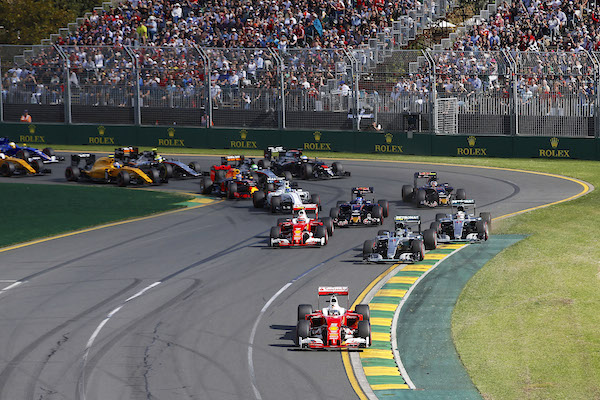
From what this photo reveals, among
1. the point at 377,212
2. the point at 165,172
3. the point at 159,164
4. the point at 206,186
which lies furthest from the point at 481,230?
the point at 159,164

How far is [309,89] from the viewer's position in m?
48.8

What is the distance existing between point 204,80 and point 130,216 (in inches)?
753

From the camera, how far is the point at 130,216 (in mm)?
32719

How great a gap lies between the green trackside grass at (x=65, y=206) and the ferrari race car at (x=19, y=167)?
2.07m

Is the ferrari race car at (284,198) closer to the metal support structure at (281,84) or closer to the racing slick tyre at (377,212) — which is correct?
the racing slick tyre at (377,212)

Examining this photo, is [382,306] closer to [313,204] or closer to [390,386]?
[390,386]

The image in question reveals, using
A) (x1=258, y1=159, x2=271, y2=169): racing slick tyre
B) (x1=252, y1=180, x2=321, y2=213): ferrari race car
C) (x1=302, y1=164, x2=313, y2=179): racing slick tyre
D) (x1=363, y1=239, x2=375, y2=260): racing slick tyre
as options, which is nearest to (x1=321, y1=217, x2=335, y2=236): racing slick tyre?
(x1=363, y1=239, x2=375, y2=260): racing slick tyre

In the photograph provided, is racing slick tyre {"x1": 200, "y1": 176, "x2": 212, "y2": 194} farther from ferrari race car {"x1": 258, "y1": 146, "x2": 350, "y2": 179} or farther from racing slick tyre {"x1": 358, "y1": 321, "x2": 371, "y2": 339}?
racing slick tyre {"x1": 358, "y1": 321, "x2": 371, "y2": 339}

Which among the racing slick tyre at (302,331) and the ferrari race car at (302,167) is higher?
the ferrari race car at (302,167)

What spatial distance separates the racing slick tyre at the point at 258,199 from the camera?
33.7 metres

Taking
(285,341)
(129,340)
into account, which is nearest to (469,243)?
(285,341)

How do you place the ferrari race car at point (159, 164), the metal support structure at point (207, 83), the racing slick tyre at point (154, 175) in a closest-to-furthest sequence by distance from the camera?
the racing slick tyre at point (154, 175)
the ferrari race car at point (159, 164)
the metal support structure at point (207, 83)

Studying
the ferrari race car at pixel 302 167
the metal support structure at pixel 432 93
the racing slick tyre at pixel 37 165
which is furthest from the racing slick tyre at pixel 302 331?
the metal support structure at pixel 432 93

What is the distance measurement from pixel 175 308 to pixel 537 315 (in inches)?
298
